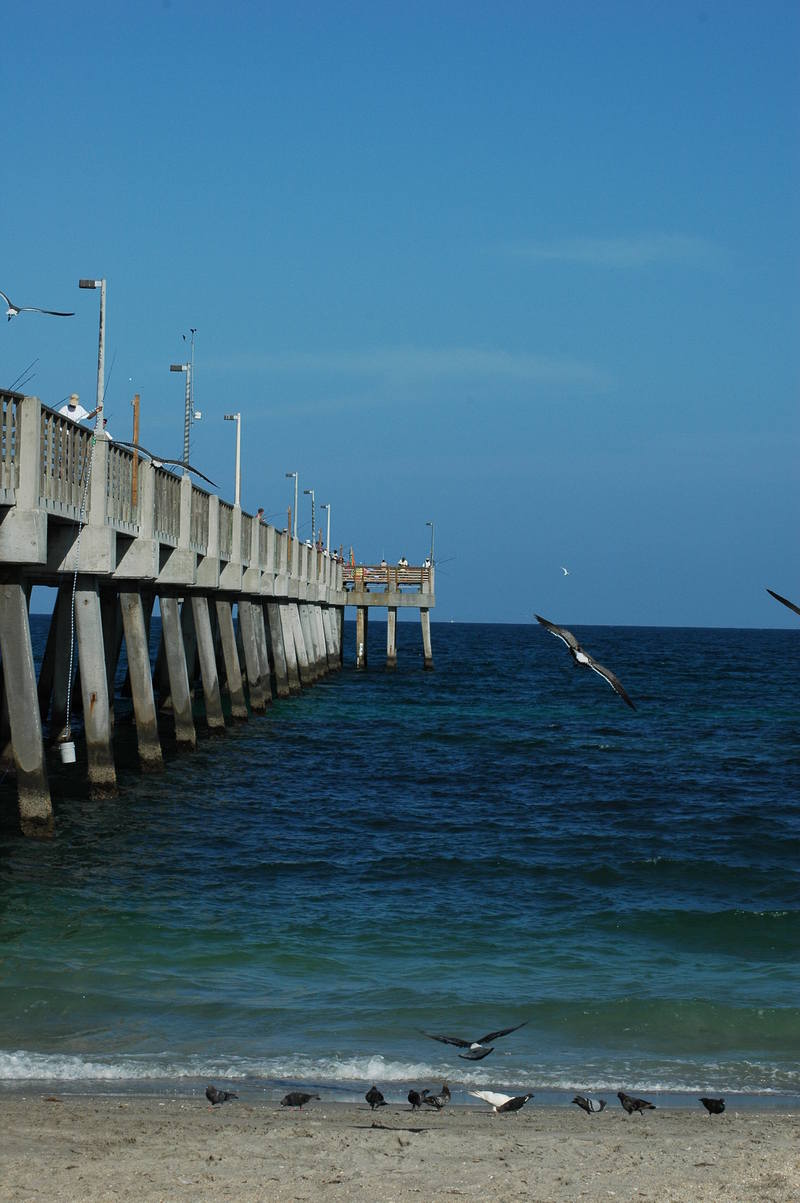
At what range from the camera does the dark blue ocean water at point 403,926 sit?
944 cm

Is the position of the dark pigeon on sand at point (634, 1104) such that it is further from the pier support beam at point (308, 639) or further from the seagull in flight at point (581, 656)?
the pier support beam at point (308, 639)

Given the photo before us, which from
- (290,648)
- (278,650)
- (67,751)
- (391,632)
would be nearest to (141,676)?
(67,751)

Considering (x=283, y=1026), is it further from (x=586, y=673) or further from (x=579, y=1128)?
(x=586, y=673)

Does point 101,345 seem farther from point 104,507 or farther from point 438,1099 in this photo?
point 438,1099

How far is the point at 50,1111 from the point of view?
25.6ft

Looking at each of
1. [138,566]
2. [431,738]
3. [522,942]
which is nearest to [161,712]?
[431,738]

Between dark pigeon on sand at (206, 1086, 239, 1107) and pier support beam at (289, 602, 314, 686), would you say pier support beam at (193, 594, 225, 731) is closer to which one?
pier support beam at (289, 602, 314, 686)

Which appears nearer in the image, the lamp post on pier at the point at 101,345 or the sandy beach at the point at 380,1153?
the sandy beach at the point at 380,1153

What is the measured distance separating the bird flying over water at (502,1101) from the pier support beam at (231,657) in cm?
2088

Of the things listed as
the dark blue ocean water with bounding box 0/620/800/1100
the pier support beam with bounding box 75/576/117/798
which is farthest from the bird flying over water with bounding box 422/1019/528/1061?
the pier support beam with bounding box 75/576/117/798

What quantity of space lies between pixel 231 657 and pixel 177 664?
18.6 feet

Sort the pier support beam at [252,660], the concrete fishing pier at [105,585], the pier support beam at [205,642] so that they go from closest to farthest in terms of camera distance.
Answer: the concrete fishing pier at [105,585] → the pier support beam at [205,642] → the pier support beam at [252,660]

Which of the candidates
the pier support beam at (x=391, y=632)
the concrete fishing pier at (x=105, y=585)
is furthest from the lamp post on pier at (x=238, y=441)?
the pier support beam at (x=391, y=632)

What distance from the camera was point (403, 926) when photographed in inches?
519
